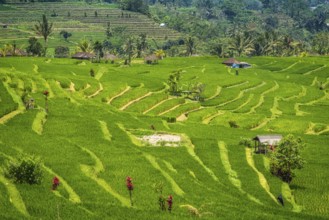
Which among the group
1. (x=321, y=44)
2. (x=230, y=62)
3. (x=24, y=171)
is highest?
(x=24, y=171)

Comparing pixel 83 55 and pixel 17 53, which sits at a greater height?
pixel 83 55

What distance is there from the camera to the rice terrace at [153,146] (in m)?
29.9

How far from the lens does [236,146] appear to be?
50906 millimetres

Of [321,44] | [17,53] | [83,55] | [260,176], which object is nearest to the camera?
[260,176]

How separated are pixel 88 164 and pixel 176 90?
51892mm

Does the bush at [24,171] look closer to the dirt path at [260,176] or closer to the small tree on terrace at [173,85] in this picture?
the dirt path at [260,176]

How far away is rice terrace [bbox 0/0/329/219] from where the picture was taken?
29859mm

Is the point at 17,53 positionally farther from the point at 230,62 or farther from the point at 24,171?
the point at 24,171

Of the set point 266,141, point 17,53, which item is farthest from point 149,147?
point 17,53

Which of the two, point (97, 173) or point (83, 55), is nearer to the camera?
point (97, 173)

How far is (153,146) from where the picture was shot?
1893 inches

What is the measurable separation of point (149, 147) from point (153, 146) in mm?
617

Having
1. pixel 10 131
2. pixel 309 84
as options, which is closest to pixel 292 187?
pixel 10 131

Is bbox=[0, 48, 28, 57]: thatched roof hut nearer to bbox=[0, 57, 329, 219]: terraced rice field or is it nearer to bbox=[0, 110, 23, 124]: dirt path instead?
bbox=[0, 57, 329, 219]: terraced rice field
